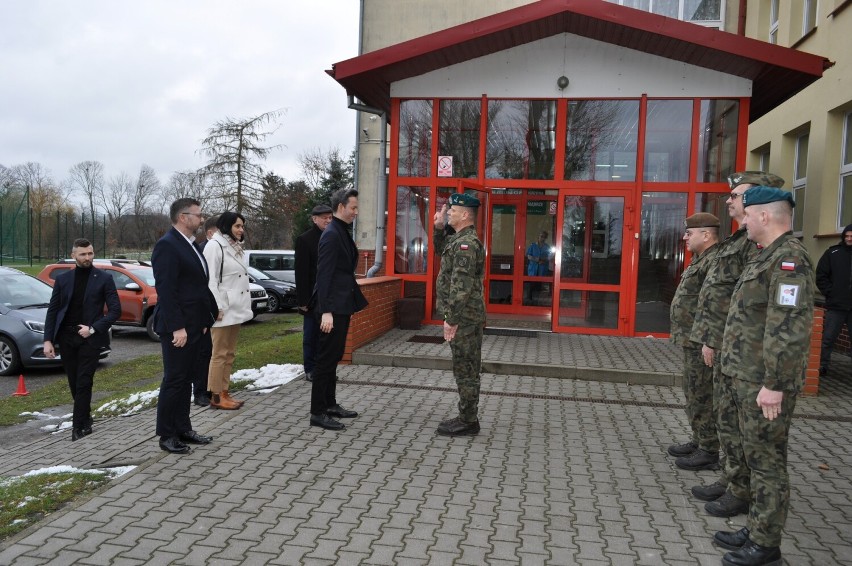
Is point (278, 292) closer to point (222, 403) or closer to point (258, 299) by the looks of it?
point (258, 299)

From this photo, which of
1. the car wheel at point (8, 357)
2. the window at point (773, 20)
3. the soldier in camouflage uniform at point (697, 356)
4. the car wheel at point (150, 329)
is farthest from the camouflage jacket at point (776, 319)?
the window at point (773, 20)

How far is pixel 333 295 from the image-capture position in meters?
5.55

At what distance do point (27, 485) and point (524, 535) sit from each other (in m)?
3.23

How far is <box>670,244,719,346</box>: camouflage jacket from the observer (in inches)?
194

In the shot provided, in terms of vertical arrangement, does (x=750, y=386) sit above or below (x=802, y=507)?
above

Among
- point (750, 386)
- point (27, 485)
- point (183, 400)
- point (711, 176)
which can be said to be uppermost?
point (711, 176)

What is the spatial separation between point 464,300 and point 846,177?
28.0 ft

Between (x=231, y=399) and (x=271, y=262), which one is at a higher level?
(x=271, y=262)

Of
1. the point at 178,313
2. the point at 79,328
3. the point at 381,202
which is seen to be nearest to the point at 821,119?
the point at 381,202

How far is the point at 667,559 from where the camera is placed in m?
3.41

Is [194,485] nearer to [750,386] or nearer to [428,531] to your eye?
[428,531]

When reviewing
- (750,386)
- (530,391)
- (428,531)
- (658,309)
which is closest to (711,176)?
(658,309)

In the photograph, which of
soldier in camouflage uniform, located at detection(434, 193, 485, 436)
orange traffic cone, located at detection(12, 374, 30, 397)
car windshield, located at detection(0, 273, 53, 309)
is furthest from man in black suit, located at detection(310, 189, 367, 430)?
car windshield, located at detection(0, 273, 53, 309)

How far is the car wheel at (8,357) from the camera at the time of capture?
9250mm
